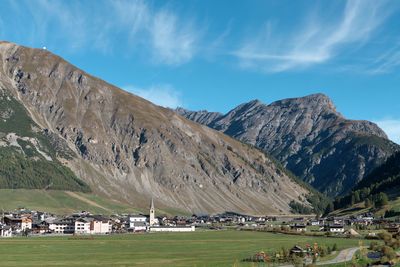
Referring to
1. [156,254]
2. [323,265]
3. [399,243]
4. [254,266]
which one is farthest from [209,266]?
[399,243]

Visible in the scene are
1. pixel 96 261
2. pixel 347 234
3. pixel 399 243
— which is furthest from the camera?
pixel 347 234

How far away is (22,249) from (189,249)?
1485 inches

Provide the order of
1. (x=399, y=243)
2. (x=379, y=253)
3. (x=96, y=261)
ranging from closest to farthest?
(x=96, y=261) → (x=379, y=253) → (x=399, y=243)

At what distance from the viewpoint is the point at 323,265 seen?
101 meters

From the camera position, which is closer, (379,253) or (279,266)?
(279,266)

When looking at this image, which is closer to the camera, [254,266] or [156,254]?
[254,266]

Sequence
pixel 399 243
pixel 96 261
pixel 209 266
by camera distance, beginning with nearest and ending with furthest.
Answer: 1. pixel 209 266
2. pixel 96 261
3. pixel 399 243

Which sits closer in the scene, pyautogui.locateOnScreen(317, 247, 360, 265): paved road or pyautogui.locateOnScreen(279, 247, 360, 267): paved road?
pyautogui.locateOnScreen(279, 247, 360, 267): paved road

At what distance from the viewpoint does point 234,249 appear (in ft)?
449

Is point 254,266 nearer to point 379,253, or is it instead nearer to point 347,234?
point 379,253

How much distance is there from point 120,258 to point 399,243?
60611mm

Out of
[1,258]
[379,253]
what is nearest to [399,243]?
[379,253]

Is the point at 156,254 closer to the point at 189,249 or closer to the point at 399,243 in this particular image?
the point at 189,249

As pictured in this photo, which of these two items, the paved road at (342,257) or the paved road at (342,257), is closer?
the paved road at (342,257)
